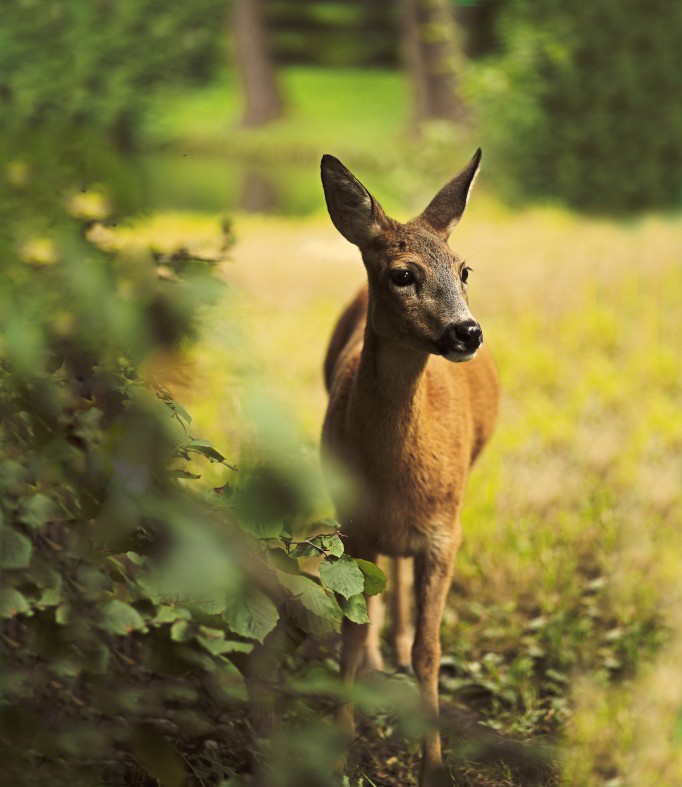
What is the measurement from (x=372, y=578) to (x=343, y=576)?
0.09m

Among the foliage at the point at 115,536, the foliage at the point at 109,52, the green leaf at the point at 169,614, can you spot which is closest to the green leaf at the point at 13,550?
the foliage at the point at 115,536

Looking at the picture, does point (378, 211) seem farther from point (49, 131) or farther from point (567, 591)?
point (567, 591)

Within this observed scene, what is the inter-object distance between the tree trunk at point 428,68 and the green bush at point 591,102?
3447 millimetres

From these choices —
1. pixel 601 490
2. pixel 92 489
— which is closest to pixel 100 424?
pixel 92 489

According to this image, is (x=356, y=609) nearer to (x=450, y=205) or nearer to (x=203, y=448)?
(x=203, y=448)

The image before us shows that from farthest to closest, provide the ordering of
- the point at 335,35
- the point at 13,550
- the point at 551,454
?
the point at 335,35 → the point at 551,454 → the point at 13,550

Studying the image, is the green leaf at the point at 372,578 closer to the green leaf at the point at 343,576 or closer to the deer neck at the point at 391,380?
the green leaf at the point at 343,576

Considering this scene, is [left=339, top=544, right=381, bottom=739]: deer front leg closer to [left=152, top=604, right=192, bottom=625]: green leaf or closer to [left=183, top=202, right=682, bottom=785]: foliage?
[left=183, top=202, right=682, bottom=785]: foliage

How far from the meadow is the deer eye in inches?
12.9

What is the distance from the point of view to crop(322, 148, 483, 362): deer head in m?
2.38

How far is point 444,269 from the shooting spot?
2461 mm

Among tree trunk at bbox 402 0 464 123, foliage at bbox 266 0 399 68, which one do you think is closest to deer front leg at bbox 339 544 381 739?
tree trunk at bbox 402 0 464 123

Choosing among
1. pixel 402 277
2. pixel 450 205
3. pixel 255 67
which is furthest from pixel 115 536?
pixel 255 67

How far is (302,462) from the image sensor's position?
124 cm
